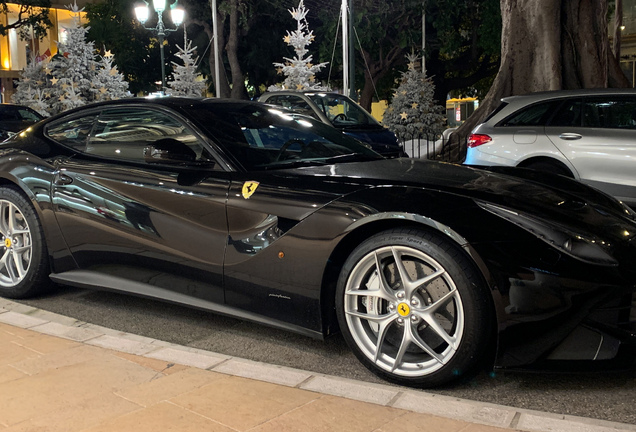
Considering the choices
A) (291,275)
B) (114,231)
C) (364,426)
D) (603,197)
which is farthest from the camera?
(114,231)

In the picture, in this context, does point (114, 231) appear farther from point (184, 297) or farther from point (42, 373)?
point (42, 373)

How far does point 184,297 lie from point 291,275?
84 cm

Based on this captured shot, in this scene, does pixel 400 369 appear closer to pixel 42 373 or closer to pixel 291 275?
pixel 291 275

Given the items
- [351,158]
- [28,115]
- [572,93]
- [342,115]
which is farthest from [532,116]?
[28,115]

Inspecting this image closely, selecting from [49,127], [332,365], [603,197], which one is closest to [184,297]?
[332,365]

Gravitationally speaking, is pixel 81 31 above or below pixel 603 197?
above

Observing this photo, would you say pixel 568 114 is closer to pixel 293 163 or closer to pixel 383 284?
pixel 293 163

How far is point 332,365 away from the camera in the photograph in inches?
150

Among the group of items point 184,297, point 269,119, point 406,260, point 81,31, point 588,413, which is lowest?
point 588,413

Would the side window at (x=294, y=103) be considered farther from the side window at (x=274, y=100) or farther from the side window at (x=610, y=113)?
the side window at (x=610, y=113)

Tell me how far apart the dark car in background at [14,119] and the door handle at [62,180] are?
51.8ft

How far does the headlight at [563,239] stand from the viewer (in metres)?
3.17

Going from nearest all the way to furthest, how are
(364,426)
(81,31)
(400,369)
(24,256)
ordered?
(364,426) < (400,369) < (24,256) < (81,31)

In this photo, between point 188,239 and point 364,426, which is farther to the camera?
point 188,239
